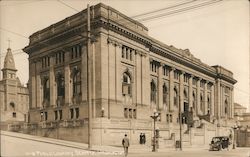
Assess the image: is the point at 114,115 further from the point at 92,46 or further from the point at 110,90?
the point at 92,46

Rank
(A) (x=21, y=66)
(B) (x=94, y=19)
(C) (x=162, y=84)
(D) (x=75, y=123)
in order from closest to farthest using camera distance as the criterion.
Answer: (A) (x=21, y=66) → (D) (x=75, y=123) → (B) (x=94, y=19) → (C) (x=162, y=84)

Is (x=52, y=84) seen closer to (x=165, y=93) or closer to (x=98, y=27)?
(x=98, y=27)

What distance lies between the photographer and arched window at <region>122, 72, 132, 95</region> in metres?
39.4

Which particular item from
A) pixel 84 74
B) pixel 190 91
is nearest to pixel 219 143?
pixel 84 74

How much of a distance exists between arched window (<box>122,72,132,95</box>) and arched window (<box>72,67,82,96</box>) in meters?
4.88

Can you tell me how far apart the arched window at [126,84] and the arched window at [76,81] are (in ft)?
16.0

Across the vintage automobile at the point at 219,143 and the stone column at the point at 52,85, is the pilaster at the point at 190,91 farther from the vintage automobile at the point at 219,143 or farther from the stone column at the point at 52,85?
the stone column at the point at 52,85

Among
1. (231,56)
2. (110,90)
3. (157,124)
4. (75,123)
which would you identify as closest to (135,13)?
(231,56)

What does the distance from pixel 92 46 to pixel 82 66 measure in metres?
2.35

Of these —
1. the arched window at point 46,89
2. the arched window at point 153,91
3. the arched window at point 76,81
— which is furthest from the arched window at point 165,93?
the arched window at point 46,89

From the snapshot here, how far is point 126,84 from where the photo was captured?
132ft

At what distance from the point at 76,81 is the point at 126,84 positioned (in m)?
5.58

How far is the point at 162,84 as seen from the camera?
173 feet

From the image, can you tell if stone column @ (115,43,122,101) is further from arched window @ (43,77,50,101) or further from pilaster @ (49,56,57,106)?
arched window @ (43,77,50,101)
